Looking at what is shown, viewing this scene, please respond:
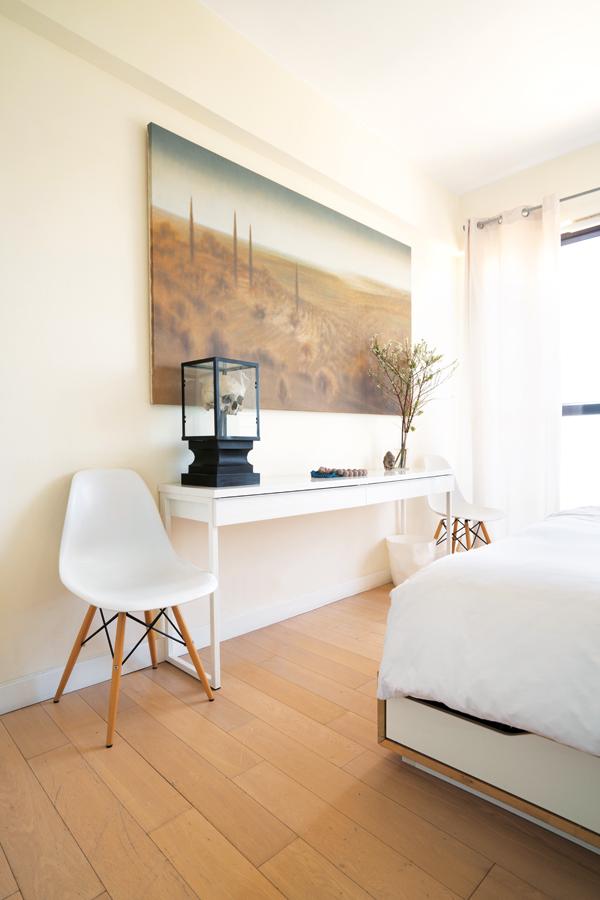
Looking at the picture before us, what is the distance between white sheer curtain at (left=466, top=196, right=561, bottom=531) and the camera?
342cm

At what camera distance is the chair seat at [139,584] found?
5.09 ft

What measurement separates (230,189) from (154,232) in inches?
19.8

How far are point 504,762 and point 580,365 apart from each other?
9.96ft

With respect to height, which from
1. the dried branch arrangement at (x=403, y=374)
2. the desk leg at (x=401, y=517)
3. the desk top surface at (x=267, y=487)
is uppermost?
the dried branch arrangement at (x=403, y=374)

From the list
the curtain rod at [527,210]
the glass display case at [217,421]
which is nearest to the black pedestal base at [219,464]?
the glass display case at [217,421]

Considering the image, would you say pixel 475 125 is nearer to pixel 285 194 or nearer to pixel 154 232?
pixel 285 194

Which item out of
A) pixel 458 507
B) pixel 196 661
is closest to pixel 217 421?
pixel 196 661

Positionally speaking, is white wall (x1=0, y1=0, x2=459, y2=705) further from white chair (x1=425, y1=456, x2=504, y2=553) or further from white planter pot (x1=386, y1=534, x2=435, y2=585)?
white chair (x1=425, y1=456, x2=504, y2=553)

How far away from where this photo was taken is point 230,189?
240 centimetres

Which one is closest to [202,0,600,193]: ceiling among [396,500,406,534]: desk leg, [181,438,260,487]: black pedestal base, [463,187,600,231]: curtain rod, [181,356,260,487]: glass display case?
[463,187,600,231]: curtain rod

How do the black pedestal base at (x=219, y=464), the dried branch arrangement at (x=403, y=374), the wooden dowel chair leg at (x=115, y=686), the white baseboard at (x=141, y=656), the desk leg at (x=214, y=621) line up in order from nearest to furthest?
the wooden dowel chair leg at (x=115, y=686) → the white baseboard at (x=141, y=656) → the desk leg at (x=214, y=621) → the black pedestal base at (x=219, y=464) → the dried branch arrangement at (x=403, y=374)

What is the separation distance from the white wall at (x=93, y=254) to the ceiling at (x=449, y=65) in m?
0.19

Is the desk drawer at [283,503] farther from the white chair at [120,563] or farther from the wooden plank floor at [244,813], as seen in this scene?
the wooden plank floor at [244,813]

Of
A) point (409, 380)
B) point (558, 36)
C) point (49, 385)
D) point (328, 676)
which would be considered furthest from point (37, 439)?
point (558, 36)
